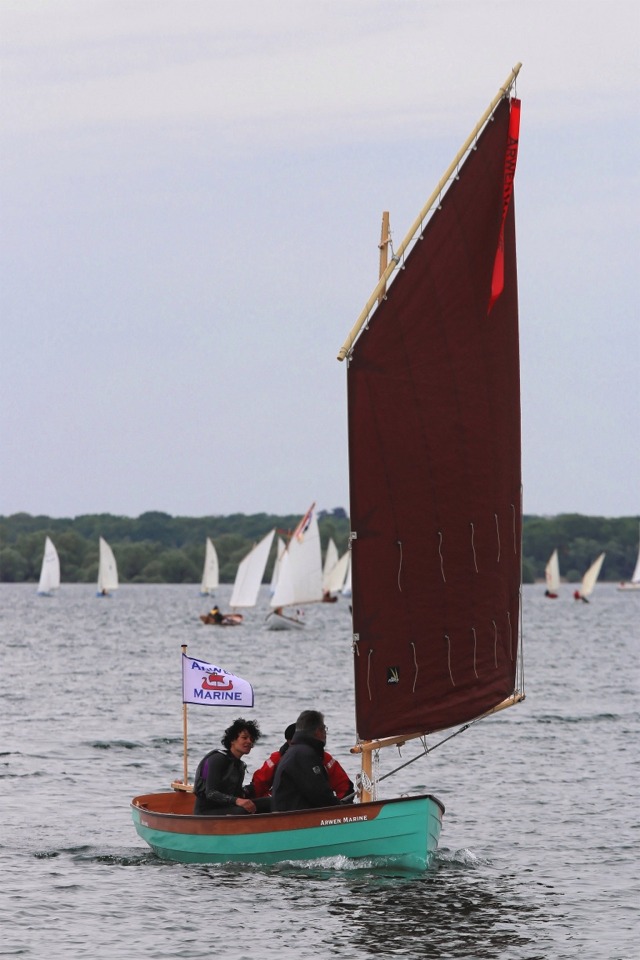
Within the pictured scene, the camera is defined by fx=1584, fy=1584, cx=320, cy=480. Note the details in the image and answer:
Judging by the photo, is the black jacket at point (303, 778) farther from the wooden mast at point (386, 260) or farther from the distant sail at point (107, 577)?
the distant sail at point (107, 577)

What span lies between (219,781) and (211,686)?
214 cm

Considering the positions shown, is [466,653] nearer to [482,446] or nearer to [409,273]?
[482,446]

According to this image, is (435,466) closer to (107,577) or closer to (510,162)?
(510,162)

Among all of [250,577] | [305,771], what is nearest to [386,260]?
[305,771]

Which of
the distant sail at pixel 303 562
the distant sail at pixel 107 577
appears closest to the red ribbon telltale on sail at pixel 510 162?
the distant sail at pixel 303 562

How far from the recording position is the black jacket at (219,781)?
2031 centimetres

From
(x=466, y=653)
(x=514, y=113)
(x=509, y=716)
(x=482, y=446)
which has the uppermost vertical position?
(x=514, y=113)

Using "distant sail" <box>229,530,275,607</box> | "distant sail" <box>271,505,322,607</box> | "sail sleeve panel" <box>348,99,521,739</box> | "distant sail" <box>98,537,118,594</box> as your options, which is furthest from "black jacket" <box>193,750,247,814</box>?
"distant sail" <box>98,537,118,594</box>

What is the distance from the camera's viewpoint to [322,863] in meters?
19.8

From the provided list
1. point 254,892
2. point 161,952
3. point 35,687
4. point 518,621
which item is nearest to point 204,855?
point 254,892

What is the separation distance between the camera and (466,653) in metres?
20.5

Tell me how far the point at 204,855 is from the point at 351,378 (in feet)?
21.5

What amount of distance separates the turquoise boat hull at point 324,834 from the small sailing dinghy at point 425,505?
0.9 inches

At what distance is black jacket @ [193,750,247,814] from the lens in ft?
66.6
